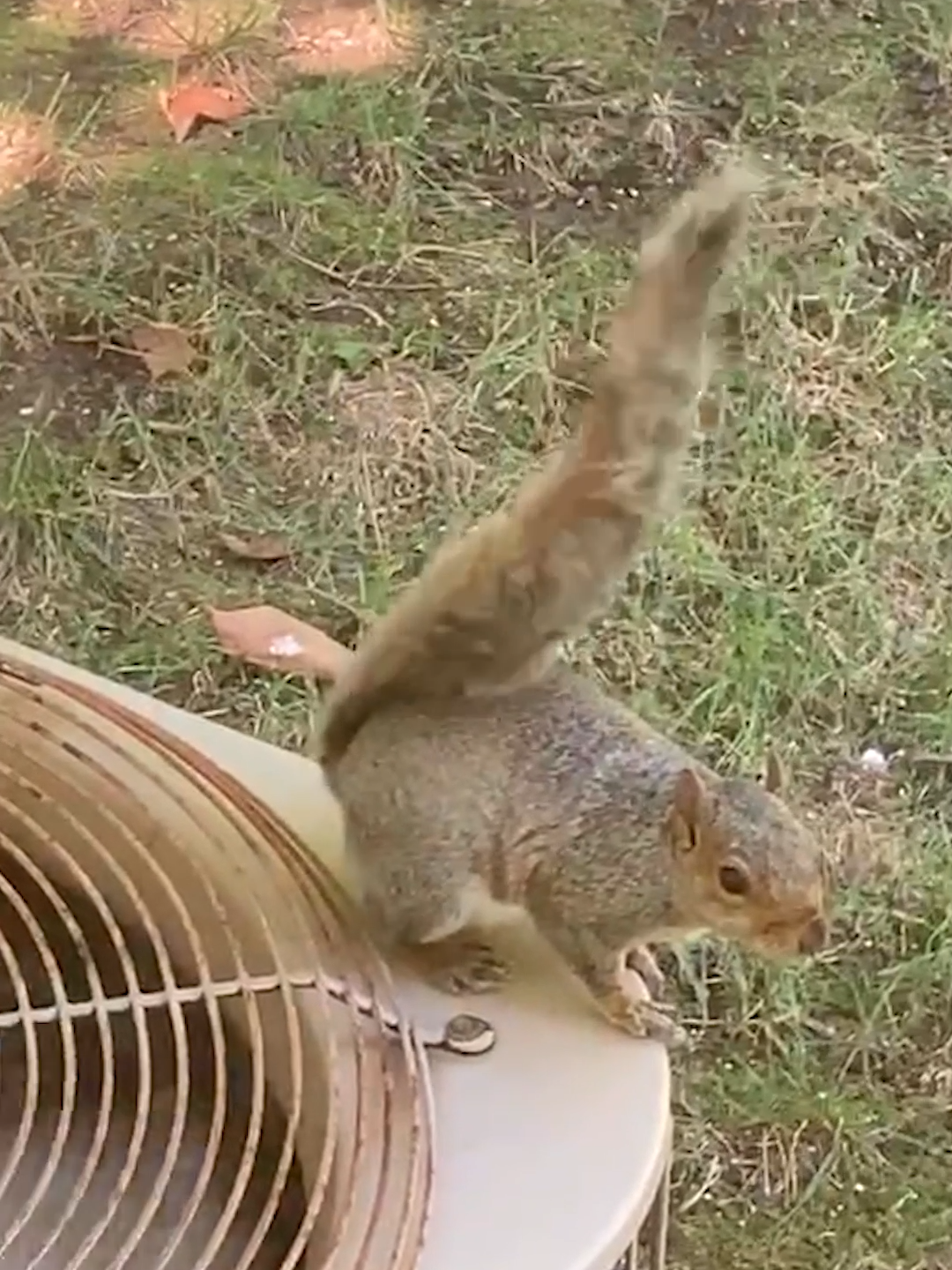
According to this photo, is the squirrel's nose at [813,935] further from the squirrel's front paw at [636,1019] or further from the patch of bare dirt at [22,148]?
the patch of bare dirt at [22,148]

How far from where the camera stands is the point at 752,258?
2582mm

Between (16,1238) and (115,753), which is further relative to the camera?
(115,753)

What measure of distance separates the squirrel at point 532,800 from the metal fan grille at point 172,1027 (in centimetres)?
5

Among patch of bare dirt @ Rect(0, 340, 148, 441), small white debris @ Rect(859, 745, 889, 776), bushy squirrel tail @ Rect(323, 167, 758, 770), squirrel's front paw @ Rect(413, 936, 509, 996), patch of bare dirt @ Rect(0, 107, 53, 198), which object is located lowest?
small white debris @ Rect(859, 745, 889, 776)

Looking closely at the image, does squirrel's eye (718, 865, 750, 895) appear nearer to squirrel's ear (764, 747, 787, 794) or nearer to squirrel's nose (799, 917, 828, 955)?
squirrel's nose (799, 917, 828, 955)

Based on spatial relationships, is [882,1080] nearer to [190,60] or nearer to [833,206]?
[833,206]

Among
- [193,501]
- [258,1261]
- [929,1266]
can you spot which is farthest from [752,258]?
[258,1261]

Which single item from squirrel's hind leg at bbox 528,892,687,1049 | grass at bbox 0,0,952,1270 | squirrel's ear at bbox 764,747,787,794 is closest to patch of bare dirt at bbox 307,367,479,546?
grass at bbox 0,0,952,1270

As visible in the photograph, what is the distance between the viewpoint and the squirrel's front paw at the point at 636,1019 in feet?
4.21

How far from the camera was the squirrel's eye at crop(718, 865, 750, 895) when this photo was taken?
1.32m

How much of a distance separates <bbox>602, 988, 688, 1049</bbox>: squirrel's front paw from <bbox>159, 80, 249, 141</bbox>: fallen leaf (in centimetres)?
166

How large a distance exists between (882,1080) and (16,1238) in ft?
2.71

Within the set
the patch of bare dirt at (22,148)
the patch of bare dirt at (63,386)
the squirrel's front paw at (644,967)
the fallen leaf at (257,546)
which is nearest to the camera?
the squirrel's front paw at (644,967)

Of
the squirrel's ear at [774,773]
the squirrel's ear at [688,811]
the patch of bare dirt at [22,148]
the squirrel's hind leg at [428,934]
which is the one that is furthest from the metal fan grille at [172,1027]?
the patch of bare dirt at [22,148]
